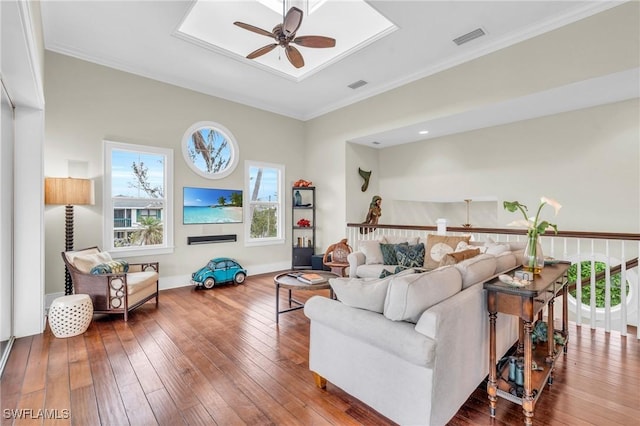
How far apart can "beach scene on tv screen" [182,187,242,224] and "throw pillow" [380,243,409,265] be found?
2.86m

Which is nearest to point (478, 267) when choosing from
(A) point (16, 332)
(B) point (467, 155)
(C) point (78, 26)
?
(B) point (467, 155)

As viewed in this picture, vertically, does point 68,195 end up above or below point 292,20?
below

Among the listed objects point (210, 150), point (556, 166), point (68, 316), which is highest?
point (210, 150)

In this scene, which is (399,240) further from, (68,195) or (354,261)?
(68,195)

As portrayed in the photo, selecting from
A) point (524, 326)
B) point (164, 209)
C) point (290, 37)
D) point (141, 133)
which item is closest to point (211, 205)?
point (164, 209)

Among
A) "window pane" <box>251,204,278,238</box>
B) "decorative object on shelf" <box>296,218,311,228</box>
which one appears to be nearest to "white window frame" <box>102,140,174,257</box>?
"window pane" <box>251,204,278,238</box>

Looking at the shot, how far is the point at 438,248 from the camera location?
3.99m

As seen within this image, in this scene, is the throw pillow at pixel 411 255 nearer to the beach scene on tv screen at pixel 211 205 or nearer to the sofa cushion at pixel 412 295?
the sofa cushion at pixel 412 295

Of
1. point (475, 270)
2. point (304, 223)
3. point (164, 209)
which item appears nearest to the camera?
point (475, 270)

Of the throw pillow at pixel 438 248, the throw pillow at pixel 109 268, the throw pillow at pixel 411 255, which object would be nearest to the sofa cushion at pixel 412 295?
the throw pillow at pixel 438 248

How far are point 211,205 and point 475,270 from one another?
449 centimetres

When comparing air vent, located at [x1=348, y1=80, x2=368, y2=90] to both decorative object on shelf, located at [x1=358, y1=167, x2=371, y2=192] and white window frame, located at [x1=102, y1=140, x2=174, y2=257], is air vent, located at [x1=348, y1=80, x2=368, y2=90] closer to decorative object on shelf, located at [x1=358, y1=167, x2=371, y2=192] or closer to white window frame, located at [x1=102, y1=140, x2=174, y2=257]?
decorative object on shelf, located at [x1=358, y1=167, x2=371, y2=192]

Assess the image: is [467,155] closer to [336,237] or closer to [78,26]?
[336,237]

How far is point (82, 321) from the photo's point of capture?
3123 mm
